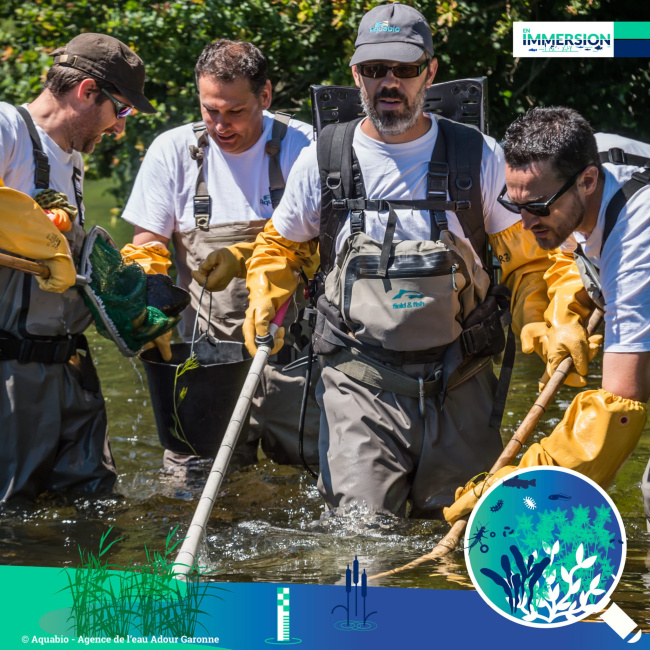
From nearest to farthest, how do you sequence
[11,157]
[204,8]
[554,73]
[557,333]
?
[557,333]
[11,157]
[554,73]
[204,8]

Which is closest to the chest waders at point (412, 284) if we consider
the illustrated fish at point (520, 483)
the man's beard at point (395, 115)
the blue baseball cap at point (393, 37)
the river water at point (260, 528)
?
the man's beard at point (395, 115)

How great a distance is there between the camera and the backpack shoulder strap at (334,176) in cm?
418

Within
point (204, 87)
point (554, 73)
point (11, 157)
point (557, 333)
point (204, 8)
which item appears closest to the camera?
point (557, 333)

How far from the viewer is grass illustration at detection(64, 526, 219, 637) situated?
10.2ft

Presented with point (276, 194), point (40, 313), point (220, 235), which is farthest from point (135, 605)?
point (276, 194)

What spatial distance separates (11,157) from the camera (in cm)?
438

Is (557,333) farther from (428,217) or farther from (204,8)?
(204,8)

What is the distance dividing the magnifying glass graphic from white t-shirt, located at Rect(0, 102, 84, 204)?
7.78ft

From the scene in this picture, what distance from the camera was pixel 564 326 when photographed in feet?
13.1

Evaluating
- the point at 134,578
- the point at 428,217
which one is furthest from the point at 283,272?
the point at 134,578

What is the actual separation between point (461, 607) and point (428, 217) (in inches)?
62.2

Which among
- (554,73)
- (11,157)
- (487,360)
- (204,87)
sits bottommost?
(487,360)

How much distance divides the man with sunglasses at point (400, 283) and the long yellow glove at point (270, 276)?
0.22 m

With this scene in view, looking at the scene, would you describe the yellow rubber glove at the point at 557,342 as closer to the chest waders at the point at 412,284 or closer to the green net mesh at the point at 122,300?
the chest waders at the point at 412,284
